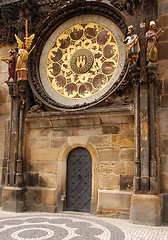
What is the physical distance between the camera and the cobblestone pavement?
17.2 feet

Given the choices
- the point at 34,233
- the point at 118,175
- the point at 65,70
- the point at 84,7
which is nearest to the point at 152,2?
the point at 84,7

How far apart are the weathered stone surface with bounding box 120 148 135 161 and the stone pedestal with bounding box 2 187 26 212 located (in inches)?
115

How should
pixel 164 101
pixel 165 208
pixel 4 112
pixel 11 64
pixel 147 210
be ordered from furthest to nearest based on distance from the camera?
pixel 4 112
pixel 11 64
pixel 164 101
pixel 165 208
pixel 147 210

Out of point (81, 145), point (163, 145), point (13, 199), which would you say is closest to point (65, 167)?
point (81, 145)

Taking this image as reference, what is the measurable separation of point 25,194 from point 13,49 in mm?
4568

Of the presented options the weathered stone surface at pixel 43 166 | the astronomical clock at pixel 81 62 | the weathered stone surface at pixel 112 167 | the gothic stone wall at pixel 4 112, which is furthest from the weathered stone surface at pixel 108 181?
the gothic stone wall at pixel 4 112

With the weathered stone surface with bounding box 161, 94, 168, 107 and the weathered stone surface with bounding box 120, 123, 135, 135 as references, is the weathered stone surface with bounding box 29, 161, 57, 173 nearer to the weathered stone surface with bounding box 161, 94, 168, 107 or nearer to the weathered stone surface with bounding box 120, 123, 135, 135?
the weathered stone surface with bounding box 120, 123, 135, 135

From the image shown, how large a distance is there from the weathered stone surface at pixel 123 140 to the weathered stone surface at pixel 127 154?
0.13 meters

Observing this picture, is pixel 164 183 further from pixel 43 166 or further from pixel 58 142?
pixel 43 166

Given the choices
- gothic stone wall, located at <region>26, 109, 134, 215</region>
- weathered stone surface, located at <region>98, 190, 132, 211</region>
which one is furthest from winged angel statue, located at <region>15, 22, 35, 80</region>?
weathered stone surface, located at <region>98, 190, 132, 211</region>

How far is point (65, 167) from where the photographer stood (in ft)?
25.8

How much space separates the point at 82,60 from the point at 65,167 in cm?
312

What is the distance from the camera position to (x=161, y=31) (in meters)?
6.85

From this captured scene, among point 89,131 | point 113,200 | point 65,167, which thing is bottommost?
point 113,200
